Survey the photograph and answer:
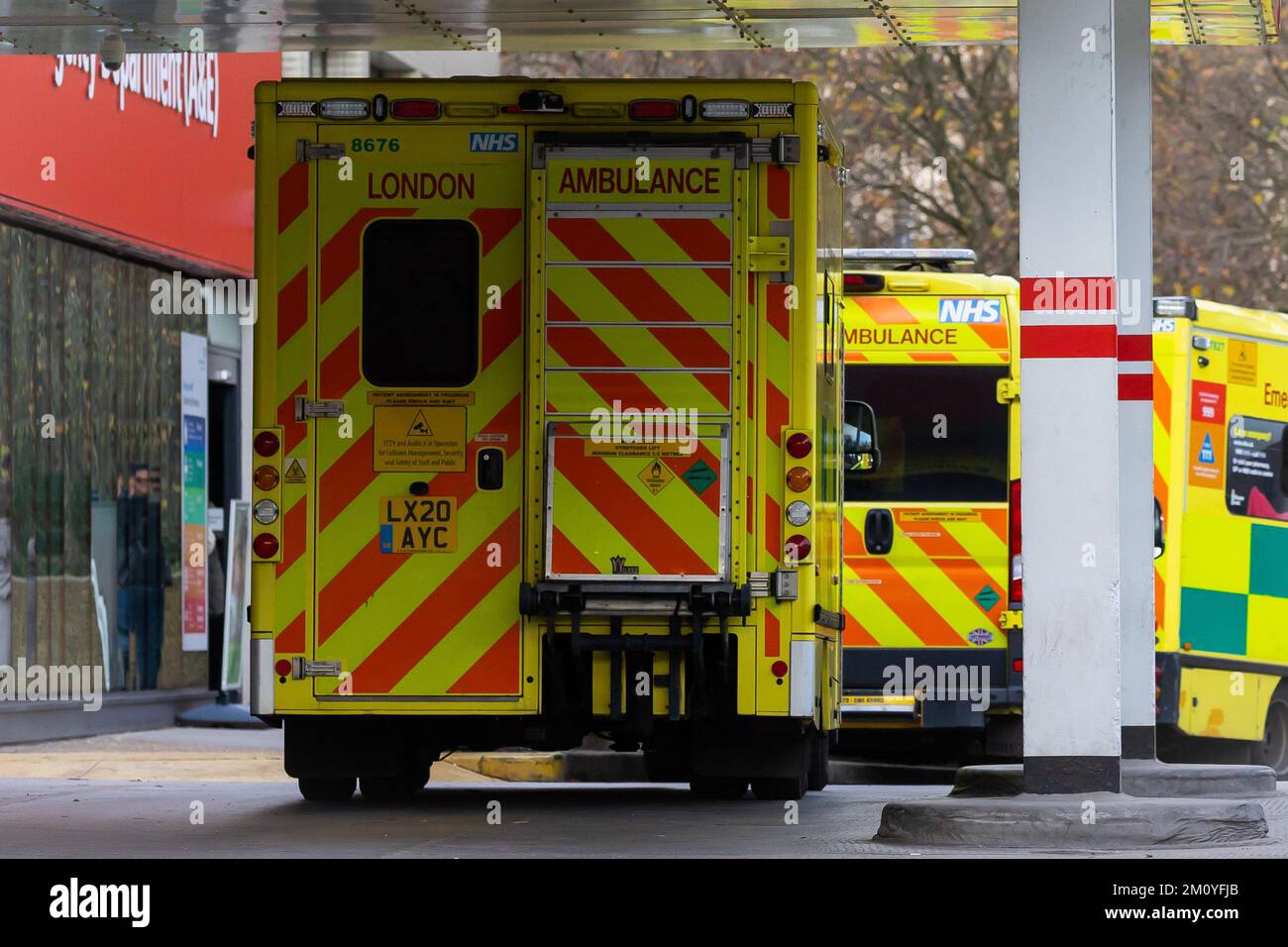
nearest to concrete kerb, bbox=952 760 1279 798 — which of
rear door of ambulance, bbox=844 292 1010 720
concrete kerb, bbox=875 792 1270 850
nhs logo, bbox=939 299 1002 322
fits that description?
concrete kerb, bbox=875 792 1270 850

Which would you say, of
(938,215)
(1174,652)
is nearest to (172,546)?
(1174,652)

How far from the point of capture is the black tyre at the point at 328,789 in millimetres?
12117

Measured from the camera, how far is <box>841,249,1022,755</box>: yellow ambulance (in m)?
14.2

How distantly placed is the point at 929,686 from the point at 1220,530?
8.36 feet

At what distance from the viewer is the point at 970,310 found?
47.6 feet

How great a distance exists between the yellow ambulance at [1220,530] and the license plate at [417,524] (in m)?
5.94

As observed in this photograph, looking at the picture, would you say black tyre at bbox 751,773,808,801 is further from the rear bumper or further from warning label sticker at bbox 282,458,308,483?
warning label sticker at bbox 282,458,308,483

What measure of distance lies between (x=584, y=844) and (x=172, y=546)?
9376mm

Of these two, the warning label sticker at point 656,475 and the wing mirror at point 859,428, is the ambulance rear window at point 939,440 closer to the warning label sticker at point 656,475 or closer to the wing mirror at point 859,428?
the wing mirror at point 859,428

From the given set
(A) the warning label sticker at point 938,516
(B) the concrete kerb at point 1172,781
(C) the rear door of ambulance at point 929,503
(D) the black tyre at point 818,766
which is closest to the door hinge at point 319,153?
(B) the concrete kerb at point 1172,781

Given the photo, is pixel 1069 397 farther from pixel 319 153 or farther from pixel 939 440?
pixel 939 440

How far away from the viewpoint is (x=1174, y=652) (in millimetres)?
15203

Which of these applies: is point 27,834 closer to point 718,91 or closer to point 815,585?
point 815,585

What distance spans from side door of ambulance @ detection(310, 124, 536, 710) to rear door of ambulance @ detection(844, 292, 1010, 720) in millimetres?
4077
